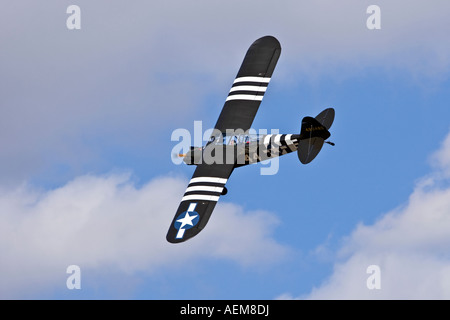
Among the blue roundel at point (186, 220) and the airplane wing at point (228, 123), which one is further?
the airplane wing at point (228, 123)

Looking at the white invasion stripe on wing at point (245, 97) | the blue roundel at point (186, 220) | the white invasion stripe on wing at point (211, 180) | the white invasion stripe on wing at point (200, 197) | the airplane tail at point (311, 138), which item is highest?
the white invasion stripe on wing at point (245, 97)

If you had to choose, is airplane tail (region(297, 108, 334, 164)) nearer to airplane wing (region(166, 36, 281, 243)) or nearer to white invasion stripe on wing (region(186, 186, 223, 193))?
airplane wing (region(166, 36, 281, 243))

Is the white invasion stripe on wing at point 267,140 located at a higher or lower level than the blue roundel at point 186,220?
higher

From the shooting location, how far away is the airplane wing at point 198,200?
44.9 meters

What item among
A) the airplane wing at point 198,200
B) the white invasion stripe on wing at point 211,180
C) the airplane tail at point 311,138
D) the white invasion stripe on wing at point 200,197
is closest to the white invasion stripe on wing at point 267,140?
the airplane tail at point 311,138

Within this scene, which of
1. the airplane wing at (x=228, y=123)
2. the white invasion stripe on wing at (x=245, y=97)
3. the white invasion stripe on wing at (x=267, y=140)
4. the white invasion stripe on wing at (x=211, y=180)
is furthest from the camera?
the white invasion stripe on wing at (x=245, y=97)

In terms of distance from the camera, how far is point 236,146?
4925 cm

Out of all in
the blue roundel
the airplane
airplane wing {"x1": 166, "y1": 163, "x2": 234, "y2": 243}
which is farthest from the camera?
the airplane

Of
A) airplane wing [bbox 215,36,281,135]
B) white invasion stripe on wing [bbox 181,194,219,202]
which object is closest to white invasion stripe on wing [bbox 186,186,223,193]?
white invasion stripe on wing [bbox 181,194,219,202]

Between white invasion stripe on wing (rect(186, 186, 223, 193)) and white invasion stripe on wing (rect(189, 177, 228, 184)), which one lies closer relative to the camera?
white invasion stripe on wing (rect(186, 186, 223, 193))

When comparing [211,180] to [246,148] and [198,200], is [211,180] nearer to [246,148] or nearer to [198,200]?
[198,200]

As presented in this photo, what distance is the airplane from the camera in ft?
151

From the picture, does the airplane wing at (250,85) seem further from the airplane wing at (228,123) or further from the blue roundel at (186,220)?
the blue roundel at (186,220)
